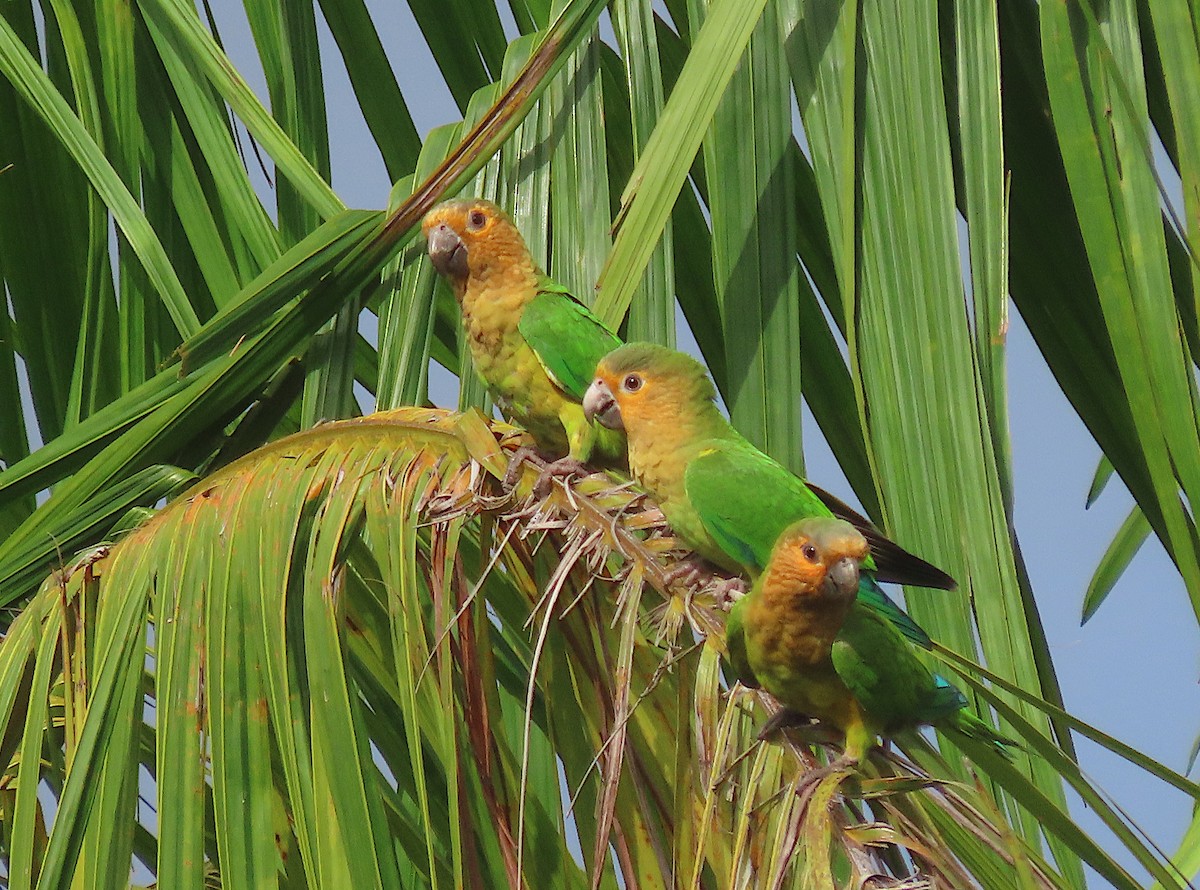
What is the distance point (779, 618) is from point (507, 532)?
1.35 feet

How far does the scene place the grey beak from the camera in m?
1.74

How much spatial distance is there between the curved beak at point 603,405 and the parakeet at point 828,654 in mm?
705

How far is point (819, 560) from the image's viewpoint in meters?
1.76

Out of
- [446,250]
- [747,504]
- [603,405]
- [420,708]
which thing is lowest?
[420,708]

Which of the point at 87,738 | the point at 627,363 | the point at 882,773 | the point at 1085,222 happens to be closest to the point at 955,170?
the point at 1085,222

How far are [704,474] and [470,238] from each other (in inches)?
33.0

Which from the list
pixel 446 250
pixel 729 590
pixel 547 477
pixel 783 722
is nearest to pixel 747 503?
pixel 729 590

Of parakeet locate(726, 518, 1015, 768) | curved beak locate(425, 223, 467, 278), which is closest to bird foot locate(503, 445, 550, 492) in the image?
parakeet locate(726, 518, 1015, 768)

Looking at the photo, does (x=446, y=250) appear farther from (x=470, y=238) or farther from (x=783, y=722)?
(x=783, y=722)

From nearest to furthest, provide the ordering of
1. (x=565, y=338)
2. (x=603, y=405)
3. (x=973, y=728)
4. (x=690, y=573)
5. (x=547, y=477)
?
(x=973, y=728)
(x=547, y=477)
(x=690, y=573)
(x=603, y=405)
(x=565, y=338)

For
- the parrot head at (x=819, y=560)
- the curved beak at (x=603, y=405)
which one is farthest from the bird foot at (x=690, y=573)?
the curved beak at (x=603, y=405)

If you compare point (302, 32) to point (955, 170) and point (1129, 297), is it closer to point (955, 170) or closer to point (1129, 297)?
point (955, 170)

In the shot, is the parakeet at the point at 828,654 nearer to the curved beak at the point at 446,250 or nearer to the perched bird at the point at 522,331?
the perched bird at the point at 522,331

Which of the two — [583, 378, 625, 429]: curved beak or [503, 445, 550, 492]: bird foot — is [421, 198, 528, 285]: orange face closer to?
[583, 378, 625, 429]: curved beak
